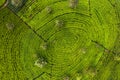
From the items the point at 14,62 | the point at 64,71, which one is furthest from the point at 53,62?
the point at 14,62

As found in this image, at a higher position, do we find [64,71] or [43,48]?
[43,48]

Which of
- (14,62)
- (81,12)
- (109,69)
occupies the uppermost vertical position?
(81,12)

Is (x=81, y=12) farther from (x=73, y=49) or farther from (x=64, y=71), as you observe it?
(x=64, y=71)

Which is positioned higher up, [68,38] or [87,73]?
[68,38]

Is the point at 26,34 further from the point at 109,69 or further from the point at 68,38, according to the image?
the point at 109,69

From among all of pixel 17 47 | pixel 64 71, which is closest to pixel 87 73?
pixel 64 71
